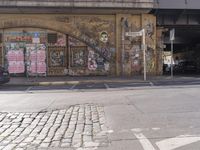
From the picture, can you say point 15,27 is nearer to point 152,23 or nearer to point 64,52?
point 64,52

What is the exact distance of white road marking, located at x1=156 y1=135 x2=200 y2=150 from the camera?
765 cm

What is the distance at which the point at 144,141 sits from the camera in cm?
815

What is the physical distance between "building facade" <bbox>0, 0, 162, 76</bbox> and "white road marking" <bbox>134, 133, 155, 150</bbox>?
24.3 meters

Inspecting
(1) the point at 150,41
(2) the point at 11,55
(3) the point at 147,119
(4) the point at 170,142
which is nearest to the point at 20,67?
(2) the point at 11,55

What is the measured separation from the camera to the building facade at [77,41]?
108 feet

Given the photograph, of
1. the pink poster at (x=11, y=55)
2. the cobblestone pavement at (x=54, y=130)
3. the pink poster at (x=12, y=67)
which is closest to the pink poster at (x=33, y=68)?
the pink poster at (x=12, y=67)

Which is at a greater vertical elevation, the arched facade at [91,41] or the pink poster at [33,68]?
the arched facade at [91,41]

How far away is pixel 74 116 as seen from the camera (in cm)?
1152

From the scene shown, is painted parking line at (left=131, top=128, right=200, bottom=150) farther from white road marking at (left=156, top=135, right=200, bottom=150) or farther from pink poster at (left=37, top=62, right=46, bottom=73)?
pink poster at (left=37, top=62, right=46, bottom=73)

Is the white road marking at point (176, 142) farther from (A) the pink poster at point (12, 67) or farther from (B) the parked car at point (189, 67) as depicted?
(B) the parked car at point (189, 67)

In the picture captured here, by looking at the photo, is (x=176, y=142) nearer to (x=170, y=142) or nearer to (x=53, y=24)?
(x=170, y=142)

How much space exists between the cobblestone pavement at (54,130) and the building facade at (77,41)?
21.1 m

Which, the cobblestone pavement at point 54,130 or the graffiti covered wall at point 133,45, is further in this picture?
the graffiti covered wall at point 133,45

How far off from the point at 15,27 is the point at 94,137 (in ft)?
84.3
